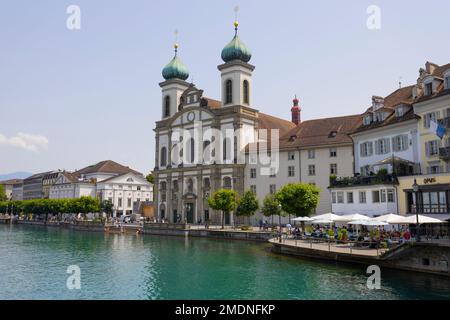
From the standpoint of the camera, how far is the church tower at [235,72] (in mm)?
76250

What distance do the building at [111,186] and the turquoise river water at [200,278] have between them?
8365 centimetres

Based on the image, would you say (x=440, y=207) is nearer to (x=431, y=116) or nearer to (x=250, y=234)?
(x=431, y=116)

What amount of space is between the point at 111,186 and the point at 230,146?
63.9 metres

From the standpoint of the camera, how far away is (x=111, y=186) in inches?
4963

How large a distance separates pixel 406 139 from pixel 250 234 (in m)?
21.8

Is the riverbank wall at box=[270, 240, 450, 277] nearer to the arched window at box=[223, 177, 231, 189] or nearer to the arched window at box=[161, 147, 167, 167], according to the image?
the arched window at box=[223, 177, 231, 189]

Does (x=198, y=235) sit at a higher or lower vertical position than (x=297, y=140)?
lower

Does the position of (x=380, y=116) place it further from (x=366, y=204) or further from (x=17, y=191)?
(x=17, y=191)

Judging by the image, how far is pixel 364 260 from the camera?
1206 inches

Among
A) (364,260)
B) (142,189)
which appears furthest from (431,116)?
(142,189)

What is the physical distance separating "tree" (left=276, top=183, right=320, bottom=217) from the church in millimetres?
10564

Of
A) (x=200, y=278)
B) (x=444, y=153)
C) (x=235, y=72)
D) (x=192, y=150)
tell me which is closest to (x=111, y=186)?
(x=192, y=150)

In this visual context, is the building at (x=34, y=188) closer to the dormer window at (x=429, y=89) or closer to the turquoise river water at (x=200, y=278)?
the turquoise river water at (x=200, y=278)

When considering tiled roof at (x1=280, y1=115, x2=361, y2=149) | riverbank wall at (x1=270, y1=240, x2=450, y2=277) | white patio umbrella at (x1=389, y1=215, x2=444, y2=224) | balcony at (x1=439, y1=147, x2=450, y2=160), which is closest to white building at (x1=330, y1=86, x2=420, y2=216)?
balcony at (x1=439, y1=147, x2=450, y2=160)
